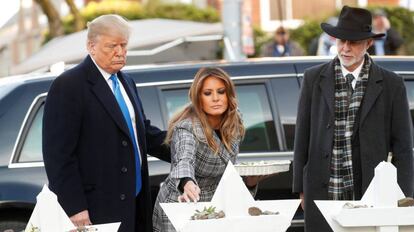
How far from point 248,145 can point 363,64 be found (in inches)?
70.3

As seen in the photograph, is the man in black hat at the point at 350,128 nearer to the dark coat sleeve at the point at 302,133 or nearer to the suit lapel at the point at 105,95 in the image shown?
the dark coat sleeve at the point at 302,133

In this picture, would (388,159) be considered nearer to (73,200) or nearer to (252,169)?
(252,169)

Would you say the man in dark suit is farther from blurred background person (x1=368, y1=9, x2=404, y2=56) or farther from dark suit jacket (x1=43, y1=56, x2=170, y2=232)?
blurred background person (x1=368, y1=9, x2=404, y2=56)

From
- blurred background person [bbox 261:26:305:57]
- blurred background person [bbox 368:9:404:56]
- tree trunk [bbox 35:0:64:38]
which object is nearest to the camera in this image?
blurred background person [bbox 368:9:404:56]

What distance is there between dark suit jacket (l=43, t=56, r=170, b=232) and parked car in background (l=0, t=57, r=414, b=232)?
1609 mm

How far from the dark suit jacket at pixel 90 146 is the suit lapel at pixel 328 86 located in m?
1.08

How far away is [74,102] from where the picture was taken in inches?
248

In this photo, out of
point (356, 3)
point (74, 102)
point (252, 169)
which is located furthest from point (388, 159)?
point (356, 3)

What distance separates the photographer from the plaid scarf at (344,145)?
6.54 m

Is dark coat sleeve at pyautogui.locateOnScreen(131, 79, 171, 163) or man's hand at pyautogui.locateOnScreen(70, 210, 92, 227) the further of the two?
dark coat sleeve at pyautogui.locateOnScreen(131, 79, 171, 163)

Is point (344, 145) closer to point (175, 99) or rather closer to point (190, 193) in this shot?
point (190, 193)

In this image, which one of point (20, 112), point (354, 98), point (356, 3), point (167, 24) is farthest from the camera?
point (356, 3)

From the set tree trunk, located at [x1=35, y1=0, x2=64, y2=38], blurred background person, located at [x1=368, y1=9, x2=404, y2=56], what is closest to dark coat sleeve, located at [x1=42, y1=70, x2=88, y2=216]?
blurred background person, located at [x1=368, y1=9, x2=404, y2=56]

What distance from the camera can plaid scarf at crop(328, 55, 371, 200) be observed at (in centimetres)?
654
